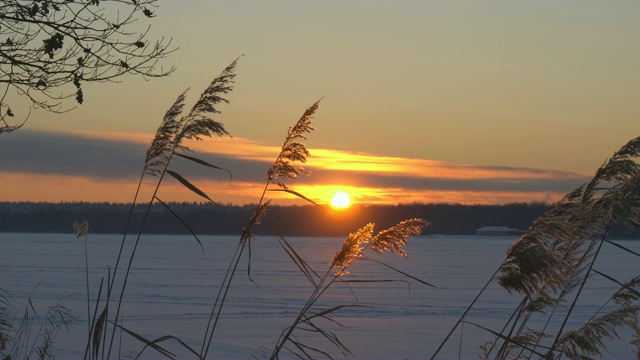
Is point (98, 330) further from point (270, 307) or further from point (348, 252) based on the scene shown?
point (270, 307)

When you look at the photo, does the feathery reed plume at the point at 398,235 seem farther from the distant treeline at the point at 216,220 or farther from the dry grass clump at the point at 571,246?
the distant treeline at the point at 216,220

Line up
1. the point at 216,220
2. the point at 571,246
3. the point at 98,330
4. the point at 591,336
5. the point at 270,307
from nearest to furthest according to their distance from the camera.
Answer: the point at 98,330
the point at 571,246
the point at 591,336
the point at 270,307
the point at 216,220

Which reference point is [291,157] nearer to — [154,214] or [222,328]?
[222,328]

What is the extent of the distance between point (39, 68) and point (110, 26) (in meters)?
0.60

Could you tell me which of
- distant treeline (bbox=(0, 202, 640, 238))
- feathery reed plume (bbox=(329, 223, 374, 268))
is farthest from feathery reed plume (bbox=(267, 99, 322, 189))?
distant treeline (bbox=(0, 202, 640, 238))

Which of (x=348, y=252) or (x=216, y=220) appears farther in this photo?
(x=216, y=220)

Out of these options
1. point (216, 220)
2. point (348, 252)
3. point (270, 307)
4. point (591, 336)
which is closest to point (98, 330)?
point (348, 252)

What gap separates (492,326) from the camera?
17156 mm

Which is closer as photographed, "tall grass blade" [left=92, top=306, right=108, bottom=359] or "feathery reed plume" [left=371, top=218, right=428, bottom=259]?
"tall grass blade" [left=92, top=306, right=108, bottom=359]

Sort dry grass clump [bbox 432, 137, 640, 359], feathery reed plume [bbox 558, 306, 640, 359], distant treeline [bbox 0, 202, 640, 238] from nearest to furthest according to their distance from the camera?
dry grass clump [bbox 432, 137, 640, 359]
feathery reed plume [bbox 558, 306, 640, 359]
distant treeline [bbox 0, 202, 640, 238]

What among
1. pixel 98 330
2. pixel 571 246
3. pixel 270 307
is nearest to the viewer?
pixel 98 330

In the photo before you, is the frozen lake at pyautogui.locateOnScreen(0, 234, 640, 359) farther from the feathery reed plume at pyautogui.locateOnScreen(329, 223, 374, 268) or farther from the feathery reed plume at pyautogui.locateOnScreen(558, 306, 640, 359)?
the feathery reed plume at pyautogui.locateOnScreen(329, 223, 374, 268)

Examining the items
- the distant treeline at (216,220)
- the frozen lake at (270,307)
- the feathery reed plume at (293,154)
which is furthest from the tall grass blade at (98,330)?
the distant treeline at (216,220)

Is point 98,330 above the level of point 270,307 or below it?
A: above
